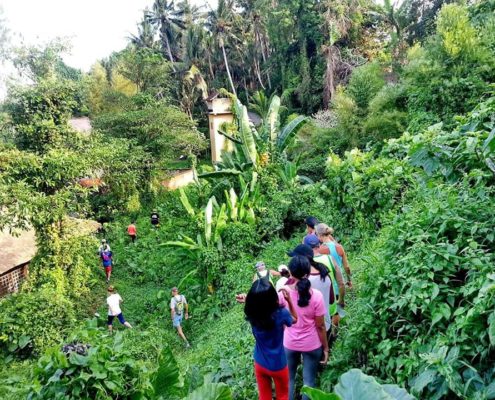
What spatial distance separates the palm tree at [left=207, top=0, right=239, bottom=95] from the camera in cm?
2831

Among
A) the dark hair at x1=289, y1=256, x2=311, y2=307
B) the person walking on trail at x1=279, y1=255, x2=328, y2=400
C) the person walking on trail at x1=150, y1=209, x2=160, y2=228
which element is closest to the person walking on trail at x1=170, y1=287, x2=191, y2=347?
the person walking on trail at x1=279, y1=255, x2=328, y2=400

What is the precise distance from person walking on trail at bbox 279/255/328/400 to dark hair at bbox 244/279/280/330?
276 mm

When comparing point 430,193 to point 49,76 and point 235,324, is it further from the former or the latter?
point 49,76

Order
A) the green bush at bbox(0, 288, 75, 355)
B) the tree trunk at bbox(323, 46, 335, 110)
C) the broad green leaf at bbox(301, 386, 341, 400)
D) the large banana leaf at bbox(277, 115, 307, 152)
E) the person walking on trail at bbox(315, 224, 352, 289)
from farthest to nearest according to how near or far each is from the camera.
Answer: the tree trunk at bbox(323, 46, 335, 110)
the large banana leaf at bbox(277, 115, 307, 152)
the green bush at bbox(0, 288, 75, 355)
the person walking on trail at bbox(315, 224, 352, 289)
the broad green leaf at bbox(301, 386, 341, 400)

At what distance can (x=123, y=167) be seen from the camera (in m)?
13.7

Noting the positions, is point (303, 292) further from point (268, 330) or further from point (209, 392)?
point (209, 392)

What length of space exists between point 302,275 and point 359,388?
1.47 meters

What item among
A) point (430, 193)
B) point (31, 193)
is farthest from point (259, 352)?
point (31, 193)

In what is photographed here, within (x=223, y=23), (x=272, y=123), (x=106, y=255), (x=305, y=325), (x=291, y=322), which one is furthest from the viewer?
(x=223, y=23)

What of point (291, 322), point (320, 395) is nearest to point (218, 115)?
point (291, 322)

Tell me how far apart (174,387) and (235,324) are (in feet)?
12.3

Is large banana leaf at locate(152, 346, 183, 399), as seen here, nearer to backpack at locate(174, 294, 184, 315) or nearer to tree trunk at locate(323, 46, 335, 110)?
backpack at locate(174, 294, 184, 315)

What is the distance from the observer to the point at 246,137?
11.4m

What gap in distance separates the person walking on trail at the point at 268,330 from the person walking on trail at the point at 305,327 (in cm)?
9
